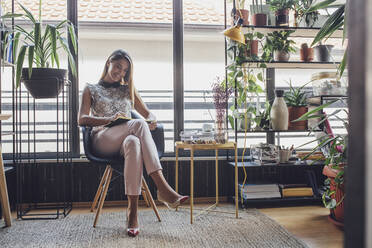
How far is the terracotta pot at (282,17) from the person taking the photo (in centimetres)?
263

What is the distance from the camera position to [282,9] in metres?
2.63

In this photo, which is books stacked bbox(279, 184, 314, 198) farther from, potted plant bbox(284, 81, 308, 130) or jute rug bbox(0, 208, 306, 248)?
potted plant bbox(284, 81, 308, 130)

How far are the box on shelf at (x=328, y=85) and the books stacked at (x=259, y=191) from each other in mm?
877

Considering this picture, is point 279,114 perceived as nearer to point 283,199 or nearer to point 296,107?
point 296,107

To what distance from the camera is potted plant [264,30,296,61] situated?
8.83 ft

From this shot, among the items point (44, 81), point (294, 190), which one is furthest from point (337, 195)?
point (44, 81)

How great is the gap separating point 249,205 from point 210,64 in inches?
51.6

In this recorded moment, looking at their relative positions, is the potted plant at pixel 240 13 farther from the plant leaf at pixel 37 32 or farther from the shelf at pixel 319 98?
the plant leaf at pixel 37 32

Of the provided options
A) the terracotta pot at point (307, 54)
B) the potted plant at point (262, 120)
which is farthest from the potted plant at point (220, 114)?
the terracotta pot at point (307, 54)

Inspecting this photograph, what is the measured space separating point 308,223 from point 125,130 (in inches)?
55.5

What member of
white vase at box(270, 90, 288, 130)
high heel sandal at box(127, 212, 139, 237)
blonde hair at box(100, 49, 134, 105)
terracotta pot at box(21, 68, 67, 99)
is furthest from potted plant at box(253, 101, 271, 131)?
terracotta pot at box(21, 68, 67, 99)

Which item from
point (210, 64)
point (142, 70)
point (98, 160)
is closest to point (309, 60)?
point (210, 64)

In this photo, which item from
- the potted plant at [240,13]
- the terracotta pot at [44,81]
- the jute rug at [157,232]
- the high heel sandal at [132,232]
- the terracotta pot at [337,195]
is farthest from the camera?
the potted plant at [240,13]

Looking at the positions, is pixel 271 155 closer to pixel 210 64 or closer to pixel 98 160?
pixel 210 64
